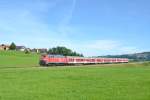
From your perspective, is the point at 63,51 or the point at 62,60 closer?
the point at 62,60

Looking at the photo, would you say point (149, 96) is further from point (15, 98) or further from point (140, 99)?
point (15, 98)

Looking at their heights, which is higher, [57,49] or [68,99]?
[57,49]

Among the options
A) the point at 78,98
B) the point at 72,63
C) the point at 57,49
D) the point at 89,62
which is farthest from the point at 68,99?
the point at 57,49

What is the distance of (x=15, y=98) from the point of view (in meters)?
15.5

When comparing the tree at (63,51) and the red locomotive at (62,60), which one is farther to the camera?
the tree at (63,51)

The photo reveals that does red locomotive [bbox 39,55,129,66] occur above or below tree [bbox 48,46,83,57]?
below

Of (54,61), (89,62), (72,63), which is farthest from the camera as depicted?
(89,62)

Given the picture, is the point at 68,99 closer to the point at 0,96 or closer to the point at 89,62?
the point at 0,96

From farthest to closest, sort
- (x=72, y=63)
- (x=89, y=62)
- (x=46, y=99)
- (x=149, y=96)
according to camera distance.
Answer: (x=89, y=62), (x=72, y=63), (x=149, y=96), (x=46, y=99)

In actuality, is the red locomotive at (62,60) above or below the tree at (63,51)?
below

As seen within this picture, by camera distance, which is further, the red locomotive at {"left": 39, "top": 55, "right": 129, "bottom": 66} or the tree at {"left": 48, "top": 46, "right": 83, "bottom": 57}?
the tree at {"left": 48, "top": 46, "right": 83, "bottom": 57}

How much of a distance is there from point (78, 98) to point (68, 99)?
1.59ft

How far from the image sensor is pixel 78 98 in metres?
15.6

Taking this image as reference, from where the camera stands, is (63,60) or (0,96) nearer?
(0,96)
